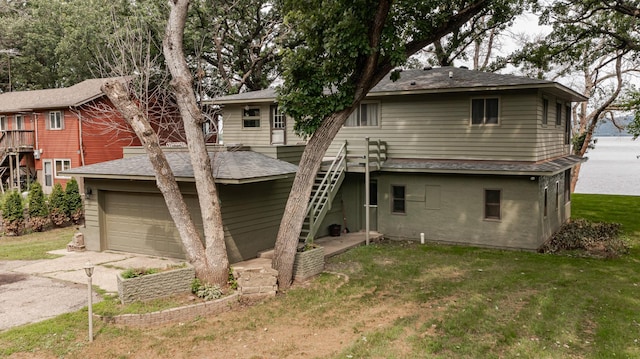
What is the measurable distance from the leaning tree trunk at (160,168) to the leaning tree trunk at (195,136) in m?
0.25

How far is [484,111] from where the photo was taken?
1519 cm

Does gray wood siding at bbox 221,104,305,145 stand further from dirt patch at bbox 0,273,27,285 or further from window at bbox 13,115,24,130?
window at bbox 13,115,24,130

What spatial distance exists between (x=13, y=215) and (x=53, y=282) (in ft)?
31.2

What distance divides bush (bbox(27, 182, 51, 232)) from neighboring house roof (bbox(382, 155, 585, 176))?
46.9ft

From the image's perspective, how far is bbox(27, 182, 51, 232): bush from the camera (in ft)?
61.5

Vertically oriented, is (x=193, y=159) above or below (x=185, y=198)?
above

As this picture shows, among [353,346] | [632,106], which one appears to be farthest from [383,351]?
[632,106]

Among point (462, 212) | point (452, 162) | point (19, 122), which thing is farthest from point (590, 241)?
point (19, 122)

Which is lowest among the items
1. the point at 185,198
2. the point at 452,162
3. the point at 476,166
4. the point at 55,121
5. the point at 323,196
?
the point at 323,196

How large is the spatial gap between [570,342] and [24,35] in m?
42.7

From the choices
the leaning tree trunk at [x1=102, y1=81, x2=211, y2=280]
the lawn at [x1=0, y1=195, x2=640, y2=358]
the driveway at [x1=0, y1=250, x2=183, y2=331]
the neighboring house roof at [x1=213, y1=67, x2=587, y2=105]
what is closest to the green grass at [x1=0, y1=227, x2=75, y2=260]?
the driveway at [x1=0, y1=250, x2=183, y2=331]

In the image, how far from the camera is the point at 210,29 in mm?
28422

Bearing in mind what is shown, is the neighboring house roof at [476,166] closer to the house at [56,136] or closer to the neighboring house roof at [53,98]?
the house at [56,136]

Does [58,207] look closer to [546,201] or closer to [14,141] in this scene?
[14,141]
